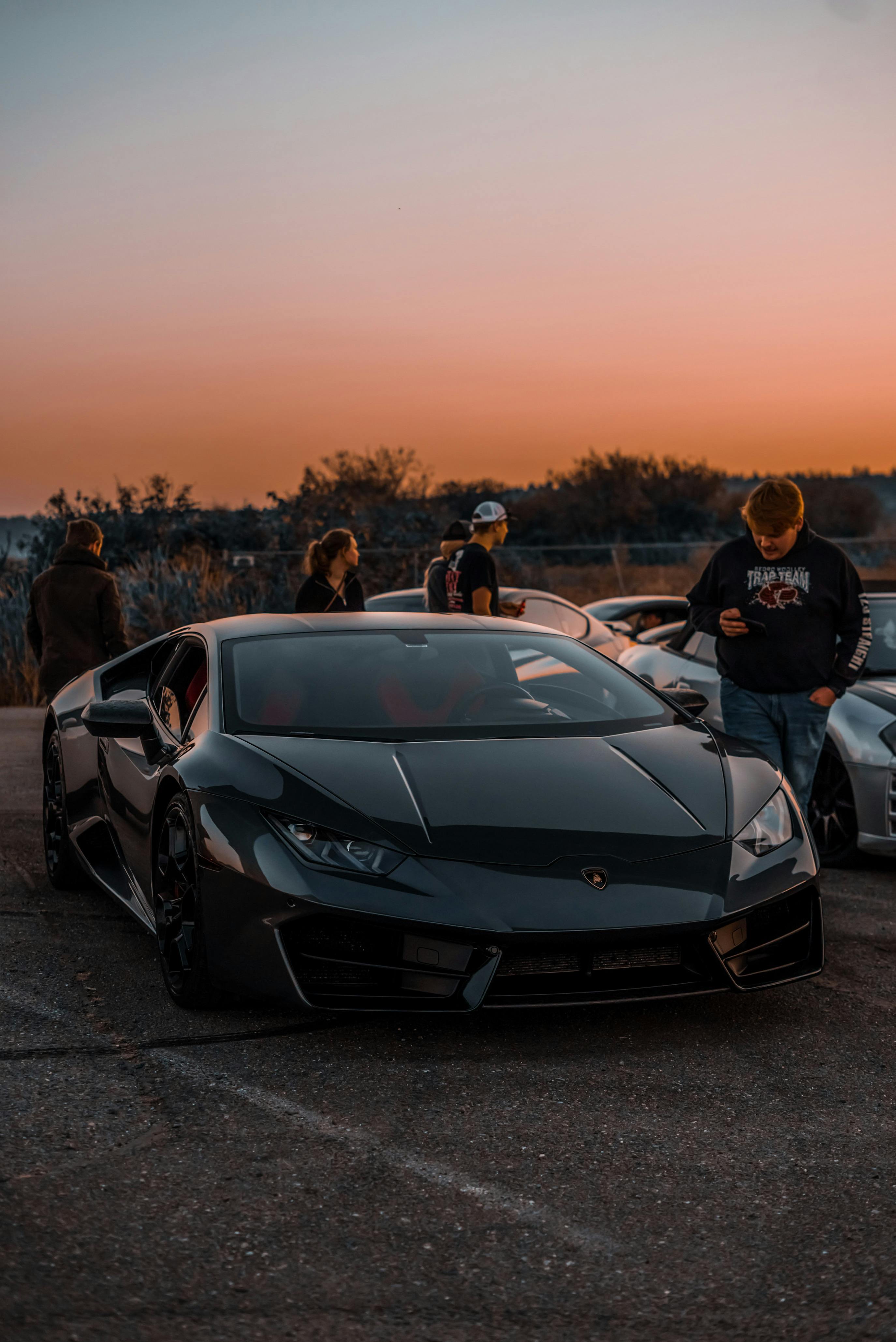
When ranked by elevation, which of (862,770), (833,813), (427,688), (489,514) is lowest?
(833,813)

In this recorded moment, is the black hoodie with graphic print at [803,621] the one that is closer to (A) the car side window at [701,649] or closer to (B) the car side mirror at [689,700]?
(B) the car side mirror at [689,700]

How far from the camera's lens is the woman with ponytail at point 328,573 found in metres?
8.46

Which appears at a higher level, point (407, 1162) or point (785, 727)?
point (785, 727)

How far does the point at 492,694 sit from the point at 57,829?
2249mm

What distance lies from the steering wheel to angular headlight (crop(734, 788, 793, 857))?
111cm

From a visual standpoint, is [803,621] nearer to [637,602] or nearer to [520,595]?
[520,595]

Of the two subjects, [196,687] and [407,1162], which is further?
[196,687]

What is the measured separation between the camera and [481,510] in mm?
8562

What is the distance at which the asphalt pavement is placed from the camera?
8.40 ft

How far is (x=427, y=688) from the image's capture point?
204 inches

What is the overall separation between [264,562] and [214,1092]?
64.2ft

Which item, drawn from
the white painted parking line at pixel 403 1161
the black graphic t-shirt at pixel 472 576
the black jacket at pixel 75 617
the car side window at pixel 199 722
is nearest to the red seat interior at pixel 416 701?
the car side window at pixel 199 722

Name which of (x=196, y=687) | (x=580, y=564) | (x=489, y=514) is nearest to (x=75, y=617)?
(x=489, y=514)

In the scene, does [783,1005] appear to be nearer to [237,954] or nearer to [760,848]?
[760,848]
